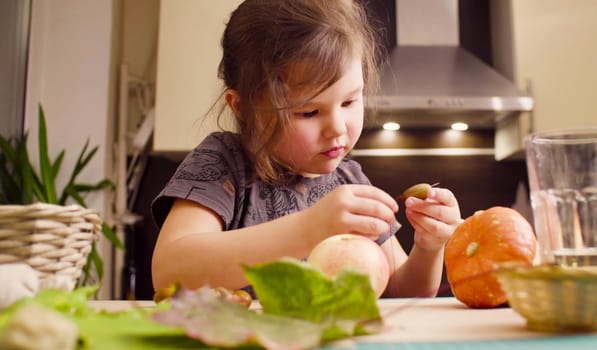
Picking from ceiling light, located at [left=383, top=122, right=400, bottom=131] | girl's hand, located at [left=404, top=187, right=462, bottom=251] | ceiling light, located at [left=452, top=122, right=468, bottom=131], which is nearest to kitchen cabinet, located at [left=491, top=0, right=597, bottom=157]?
ceiling light, located at [left=452, top=122, right=468, bottom=131]

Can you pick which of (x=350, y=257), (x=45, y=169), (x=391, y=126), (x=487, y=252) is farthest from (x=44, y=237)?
(x=391, y=126)

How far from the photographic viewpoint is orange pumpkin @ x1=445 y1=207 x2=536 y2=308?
564mm

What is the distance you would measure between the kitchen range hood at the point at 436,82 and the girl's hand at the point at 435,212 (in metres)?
0.97

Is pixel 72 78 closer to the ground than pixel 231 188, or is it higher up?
higher up

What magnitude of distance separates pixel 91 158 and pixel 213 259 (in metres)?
1.43

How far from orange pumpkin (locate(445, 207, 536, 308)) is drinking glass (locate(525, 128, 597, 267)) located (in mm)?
28

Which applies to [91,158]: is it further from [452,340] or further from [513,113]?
[452,340]

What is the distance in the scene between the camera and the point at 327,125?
90cm

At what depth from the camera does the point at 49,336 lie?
24cm

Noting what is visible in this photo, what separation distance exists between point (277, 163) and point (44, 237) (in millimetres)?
438

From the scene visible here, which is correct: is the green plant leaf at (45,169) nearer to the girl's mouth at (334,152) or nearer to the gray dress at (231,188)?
the gray dress at (231,188)

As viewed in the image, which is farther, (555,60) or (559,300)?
(555,60)

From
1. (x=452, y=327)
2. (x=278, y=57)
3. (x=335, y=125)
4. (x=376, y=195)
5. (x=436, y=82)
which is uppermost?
(x=436, y=82)

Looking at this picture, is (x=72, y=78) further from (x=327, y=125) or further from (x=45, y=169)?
(x=327, y=125)
